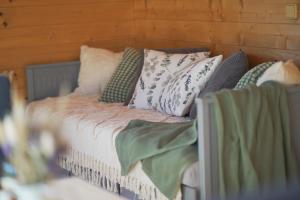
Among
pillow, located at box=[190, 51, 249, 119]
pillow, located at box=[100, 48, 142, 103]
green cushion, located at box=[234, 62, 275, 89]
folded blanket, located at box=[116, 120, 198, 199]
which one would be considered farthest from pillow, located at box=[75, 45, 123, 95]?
green cushion, located at box=[234, 62, 275, 89]

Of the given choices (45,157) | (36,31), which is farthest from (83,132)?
(45,157)

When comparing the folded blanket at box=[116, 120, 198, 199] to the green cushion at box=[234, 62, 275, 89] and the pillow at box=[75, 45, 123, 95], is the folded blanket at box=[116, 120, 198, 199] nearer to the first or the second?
the green cushion at box=[234, 62, 275, 89]

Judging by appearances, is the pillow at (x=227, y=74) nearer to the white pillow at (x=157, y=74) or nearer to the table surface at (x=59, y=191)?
the white pillow at (x=157, y=74)

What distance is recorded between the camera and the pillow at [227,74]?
338cm

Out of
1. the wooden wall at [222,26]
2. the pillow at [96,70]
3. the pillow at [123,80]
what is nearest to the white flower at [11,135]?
the wooden wall at [222,26]

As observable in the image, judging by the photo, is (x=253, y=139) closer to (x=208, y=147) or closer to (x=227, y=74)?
(x=208, y=147)

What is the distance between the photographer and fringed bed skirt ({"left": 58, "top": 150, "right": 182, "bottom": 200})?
10.1 feet

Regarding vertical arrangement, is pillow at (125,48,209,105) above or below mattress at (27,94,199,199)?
above

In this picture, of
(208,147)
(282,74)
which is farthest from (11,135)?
(282,74)

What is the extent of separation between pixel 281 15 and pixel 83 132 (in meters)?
1.32

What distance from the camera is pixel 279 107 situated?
9.51ft

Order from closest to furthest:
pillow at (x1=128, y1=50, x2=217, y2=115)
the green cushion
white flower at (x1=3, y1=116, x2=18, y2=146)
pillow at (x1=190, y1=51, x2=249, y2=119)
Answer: white flower at (x1=3, y1=116, x2=18, y2=146), the green cushion, pillow at (x1=190, y1=51, x2=249, y2=119), pillow at (x1=128, y1=50, x2=217, y2=115)

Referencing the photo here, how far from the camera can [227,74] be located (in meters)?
3.39

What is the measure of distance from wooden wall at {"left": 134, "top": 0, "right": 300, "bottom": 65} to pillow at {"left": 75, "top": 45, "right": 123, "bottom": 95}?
41 cm
